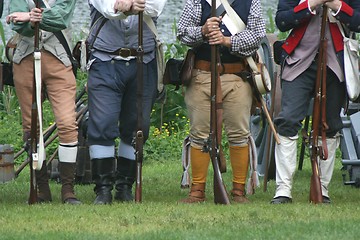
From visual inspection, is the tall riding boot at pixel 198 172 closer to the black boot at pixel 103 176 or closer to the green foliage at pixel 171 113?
the black boot at pixel 103 176

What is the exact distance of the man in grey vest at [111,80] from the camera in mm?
9047

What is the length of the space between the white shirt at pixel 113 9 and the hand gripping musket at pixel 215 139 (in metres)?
0.45

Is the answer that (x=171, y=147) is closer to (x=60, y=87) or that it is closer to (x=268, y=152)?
(x=268, y=152)

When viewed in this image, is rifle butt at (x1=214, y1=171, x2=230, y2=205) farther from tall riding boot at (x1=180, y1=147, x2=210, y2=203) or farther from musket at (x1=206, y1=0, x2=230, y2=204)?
tall riding boot at (x1=180, y1=147, x2=210, y2=203)

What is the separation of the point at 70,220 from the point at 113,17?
5.67ft

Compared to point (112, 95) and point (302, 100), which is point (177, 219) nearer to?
point (112, 95)

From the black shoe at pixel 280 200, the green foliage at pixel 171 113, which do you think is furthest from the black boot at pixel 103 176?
the green foliage at pixel 171 113

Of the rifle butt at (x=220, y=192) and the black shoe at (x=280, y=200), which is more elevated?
the rifle butt at (x=220, y=192)

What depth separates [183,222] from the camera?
26.0ft

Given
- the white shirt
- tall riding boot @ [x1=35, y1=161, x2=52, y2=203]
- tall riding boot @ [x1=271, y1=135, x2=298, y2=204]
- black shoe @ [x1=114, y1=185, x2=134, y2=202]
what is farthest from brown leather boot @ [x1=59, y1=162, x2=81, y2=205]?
tall riding boot @ [x1=271, y1=135, x2=298, y2=204]

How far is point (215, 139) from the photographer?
9000 millimetres

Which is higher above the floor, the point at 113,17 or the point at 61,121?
the point at 113,17

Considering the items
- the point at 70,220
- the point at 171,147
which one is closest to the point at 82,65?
the point at 70,220

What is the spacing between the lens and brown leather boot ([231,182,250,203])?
30.4 feet
